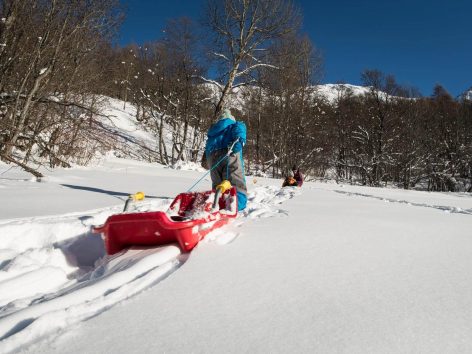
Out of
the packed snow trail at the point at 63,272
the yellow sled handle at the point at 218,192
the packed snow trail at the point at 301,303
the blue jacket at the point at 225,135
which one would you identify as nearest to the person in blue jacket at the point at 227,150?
the blue jacket at the point at 225,135

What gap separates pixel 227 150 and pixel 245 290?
3.06m

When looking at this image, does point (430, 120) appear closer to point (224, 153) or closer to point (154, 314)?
point (224, 153)

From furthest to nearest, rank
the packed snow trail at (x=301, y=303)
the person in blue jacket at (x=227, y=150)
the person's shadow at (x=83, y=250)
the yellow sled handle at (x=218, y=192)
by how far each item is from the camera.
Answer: the person in blue jacket at (x=227, y=150) < the yellow sled handle at (x=218, y=192) < the person's shadow at (x=83, y=250) < the packed snow trail at (x=301, y=303)

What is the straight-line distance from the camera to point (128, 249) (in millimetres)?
2543

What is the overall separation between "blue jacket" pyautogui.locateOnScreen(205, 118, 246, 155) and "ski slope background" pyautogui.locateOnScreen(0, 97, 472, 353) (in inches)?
54.7

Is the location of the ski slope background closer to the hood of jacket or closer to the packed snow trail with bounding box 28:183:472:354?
the packed snow trail with bounding box 28:183:472:354

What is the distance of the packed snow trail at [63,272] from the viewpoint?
1.38 m

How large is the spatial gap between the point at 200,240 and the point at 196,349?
152cm

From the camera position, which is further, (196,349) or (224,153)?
(224,153)

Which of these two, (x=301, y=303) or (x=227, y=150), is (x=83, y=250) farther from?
(x=227, y=150)

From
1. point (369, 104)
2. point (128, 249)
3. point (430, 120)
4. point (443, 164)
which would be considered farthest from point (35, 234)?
point (430, 120)

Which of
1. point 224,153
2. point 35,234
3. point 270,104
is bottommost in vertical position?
point 35,234

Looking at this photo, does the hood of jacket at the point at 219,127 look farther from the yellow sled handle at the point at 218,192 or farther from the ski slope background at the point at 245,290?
the ski slope background at the point at 245,290

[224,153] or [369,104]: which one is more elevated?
[369,104]
